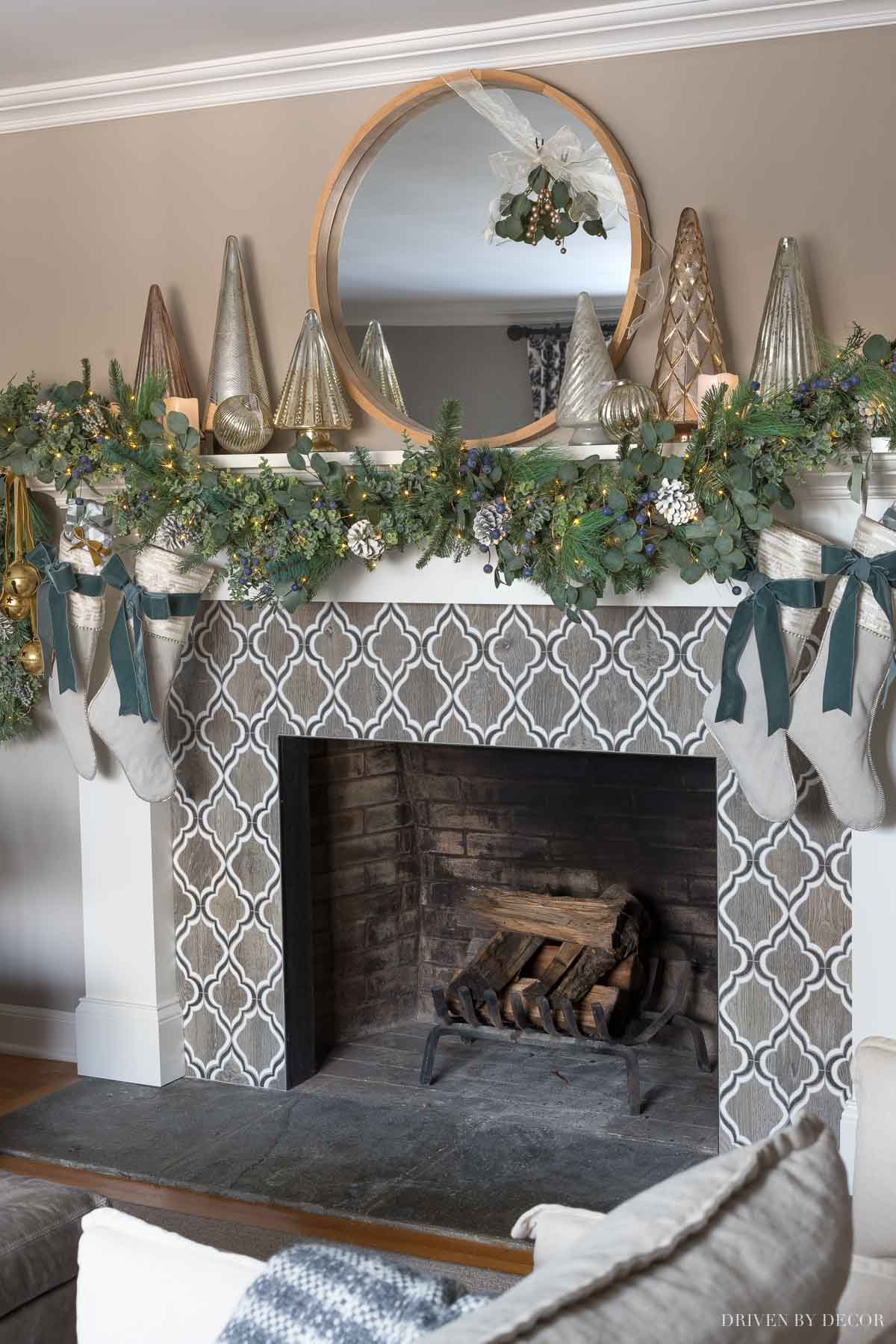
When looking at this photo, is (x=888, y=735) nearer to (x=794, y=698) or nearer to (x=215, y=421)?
(x=794, y=698)

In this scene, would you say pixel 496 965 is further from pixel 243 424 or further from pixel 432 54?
pixel 432 54

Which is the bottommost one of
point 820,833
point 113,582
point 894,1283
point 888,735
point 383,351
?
point 894,1283

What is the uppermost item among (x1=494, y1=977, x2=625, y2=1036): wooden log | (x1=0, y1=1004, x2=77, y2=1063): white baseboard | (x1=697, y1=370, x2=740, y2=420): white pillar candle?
(x1=697, y1=370, x2=740, y2=420): white pillar candle

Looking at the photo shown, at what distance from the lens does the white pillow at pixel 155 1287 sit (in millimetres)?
1075

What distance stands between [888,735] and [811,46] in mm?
1376

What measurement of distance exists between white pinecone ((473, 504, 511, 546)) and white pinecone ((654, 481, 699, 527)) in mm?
311

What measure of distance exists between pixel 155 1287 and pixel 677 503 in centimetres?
176

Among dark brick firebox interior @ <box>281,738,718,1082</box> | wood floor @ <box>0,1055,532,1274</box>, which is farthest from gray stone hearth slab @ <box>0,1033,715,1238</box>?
dark brick firebox interior @ <box>281,738,718,1082</box>

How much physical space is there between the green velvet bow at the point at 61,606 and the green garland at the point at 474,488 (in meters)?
0.16

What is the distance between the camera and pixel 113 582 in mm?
3045

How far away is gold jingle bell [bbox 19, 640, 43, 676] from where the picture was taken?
130 inches

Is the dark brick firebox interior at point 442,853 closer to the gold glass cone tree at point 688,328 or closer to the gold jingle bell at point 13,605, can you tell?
the gold jingle bell at point 13,605

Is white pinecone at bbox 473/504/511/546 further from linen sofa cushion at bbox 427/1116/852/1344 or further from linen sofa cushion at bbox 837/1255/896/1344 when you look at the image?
linen sofa cushion at bbox 427/1116/852/1344

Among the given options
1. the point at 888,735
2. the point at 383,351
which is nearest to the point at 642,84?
the point at 383,351
